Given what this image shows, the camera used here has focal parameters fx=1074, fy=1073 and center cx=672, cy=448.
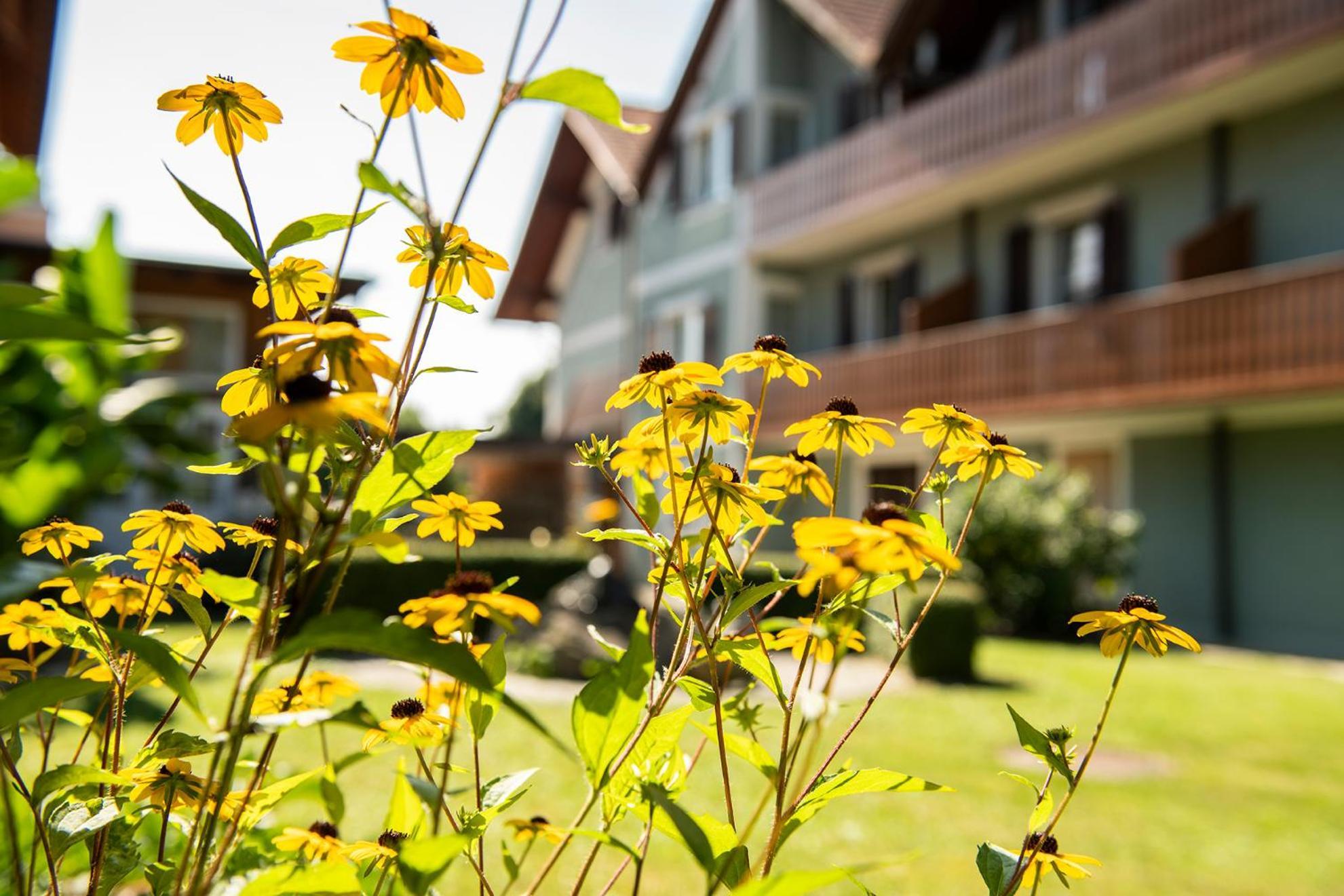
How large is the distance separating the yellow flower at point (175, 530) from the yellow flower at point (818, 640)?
0.63m

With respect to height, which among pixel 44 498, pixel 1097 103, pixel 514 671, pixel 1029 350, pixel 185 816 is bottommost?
pixel 514 671

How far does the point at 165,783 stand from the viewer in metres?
1.06

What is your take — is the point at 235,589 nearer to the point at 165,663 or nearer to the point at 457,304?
the point at 165,663

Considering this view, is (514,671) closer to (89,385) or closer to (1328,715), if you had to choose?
(1328,715)

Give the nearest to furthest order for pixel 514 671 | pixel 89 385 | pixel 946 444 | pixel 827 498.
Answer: pixel 827 498 → pixel 946 444 → pixel 89 385 → pixel 514 671

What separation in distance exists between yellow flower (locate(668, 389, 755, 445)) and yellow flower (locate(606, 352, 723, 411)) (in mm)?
12

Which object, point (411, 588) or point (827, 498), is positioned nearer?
point (827, 498)

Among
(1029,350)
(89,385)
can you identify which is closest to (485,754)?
(89,385)

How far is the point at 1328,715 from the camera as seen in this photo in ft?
23.7

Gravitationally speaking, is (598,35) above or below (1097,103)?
below

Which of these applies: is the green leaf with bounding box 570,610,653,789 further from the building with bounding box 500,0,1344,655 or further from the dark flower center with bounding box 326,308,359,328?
the building with bounding box 500,0,1344,655

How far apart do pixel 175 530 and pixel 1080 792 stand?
17.1 ft

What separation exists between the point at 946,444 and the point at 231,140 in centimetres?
84

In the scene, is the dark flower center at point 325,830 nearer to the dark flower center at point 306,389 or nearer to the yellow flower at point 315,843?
the yellow flower at point 315,843
